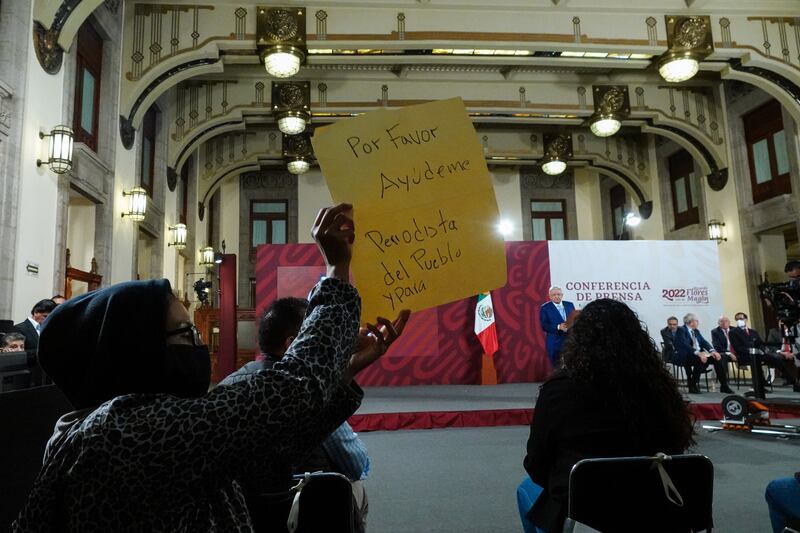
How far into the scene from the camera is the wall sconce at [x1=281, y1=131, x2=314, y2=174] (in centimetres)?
1140

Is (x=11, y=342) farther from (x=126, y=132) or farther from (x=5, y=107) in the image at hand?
(x=126, y=132)

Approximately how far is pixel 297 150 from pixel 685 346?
27.2ft

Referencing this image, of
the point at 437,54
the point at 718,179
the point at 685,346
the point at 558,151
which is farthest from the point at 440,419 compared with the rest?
the point at 558,151

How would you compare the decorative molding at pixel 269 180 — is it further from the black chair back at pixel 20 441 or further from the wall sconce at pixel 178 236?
the black chair back at pixel 20 441

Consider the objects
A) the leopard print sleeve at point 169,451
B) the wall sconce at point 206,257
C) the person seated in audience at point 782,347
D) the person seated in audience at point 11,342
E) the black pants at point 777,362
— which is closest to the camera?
the leopard print sleeve at point 169,451

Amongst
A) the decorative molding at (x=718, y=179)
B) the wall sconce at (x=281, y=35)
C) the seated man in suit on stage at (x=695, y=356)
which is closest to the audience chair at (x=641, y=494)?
the seated man in suit on stage at (x=695, y=356)

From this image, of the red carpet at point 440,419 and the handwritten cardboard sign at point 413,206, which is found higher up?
the handwritten cardboard sign at point 413,206

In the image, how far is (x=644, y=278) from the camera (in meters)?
8.49

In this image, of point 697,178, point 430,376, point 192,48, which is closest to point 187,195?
point 192,48

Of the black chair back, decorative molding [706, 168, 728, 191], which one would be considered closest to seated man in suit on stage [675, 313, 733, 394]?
decorative molding [706, 168, 728, 191]

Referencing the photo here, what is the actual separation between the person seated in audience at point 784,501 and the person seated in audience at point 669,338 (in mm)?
6433

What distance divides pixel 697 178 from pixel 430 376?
728 cm

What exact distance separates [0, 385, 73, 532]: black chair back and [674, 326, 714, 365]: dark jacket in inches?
292

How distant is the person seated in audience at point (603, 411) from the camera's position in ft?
4.62
